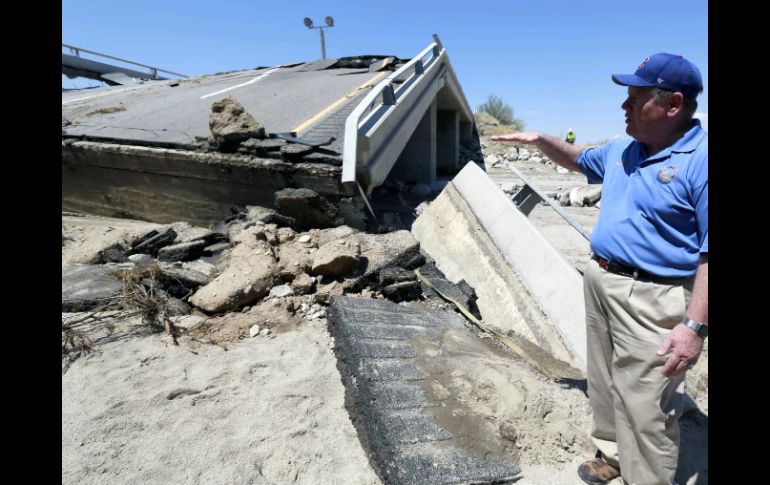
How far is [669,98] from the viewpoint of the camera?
194 centimetres

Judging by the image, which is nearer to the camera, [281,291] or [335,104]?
[281,291]

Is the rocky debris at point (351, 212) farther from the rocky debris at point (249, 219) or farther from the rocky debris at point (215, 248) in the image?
the rocky debris at point (215, 248)

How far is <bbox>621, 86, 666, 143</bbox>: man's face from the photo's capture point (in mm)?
1979

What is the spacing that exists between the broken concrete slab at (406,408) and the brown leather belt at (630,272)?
1157mm

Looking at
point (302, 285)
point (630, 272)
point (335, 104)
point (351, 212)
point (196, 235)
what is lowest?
point (302, 285)

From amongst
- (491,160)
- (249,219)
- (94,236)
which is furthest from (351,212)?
(491,160)

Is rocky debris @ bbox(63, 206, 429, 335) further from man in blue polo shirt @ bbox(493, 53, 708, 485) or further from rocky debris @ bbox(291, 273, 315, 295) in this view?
man in blue polo shirt @ bbox(493, 53, 708, 485)

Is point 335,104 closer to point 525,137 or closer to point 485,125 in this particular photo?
point 525,137

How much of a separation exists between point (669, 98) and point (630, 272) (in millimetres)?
795

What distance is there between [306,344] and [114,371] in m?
1.35

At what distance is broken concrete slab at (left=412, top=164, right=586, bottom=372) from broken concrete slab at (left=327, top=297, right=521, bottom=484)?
0.63 metres

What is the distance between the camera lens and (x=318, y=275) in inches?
171

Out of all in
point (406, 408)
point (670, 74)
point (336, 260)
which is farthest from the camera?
point (336, 260)

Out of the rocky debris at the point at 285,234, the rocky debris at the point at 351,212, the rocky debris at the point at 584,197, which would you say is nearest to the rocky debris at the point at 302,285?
the rocky debris at the point at 285,234
